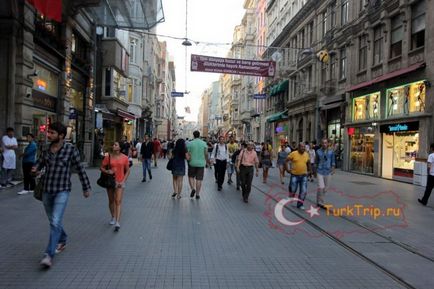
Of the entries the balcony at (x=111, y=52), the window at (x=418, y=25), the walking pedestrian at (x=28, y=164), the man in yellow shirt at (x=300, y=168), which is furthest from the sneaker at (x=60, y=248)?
the balcony at (x=111, y=52)

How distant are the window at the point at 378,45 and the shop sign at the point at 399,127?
141 inches

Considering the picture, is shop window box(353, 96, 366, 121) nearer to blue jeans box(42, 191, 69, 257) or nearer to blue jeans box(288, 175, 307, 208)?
blue jeans box(288, 175, 307, 208)

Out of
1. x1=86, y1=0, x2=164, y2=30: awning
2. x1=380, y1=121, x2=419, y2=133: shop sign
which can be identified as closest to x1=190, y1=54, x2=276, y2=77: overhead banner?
x1=86, y1=0, x2=164, y2=30: awning

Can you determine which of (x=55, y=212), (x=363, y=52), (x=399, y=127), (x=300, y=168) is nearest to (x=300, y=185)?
(x=300, y=168)

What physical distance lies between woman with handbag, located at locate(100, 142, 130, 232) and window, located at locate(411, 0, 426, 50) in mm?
15594

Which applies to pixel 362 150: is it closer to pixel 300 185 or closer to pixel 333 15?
pixel 333 15

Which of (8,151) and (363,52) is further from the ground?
(363,52)

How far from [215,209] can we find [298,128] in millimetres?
29292

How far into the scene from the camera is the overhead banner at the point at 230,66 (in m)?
24.2

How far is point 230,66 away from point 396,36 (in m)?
8.39

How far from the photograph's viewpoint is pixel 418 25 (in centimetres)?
1938

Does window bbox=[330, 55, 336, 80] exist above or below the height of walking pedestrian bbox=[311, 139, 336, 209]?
above

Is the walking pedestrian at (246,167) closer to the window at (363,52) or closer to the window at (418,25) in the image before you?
the window at (418,25)

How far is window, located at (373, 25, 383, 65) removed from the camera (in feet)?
74.9
